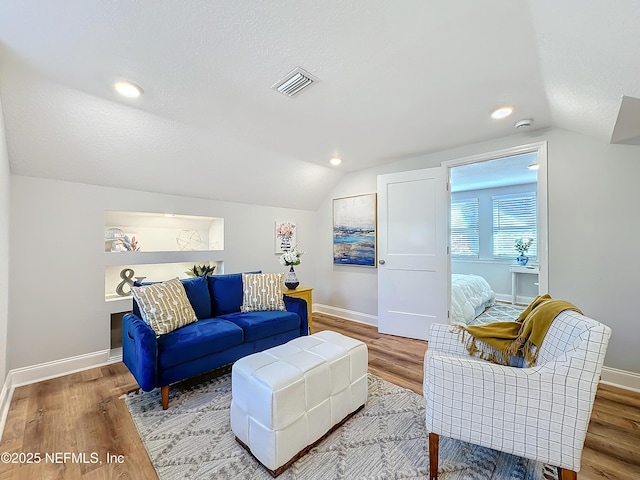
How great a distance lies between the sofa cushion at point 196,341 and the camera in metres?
2.00

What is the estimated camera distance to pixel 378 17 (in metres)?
1.35

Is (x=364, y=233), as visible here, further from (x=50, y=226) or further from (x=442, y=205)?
(x=50, y=226)

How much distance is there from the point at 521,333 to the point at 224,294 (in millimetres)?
2613

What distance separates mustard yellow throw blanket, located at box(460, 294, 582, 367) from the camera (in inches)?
58.1

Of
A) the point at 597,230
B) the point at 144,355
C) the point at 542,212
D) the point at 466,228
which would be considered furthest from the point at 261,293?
the point at 466,228

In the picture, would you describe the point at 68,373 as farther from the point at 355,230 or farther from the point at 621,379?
the point at 621,379

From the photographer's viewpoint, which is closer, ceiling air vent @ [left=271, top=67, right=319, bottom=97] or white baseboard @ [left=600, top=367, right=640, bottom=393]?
ceiling air vent @ [left=271, top=67, right=319, bottom=97]

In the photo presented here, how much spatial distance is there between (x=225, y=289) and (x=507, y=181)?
17.6ft

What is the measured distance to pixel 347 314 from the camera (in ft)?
14.2

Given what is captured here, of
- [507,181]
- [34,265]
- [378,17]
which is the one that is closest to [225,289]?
[34,265]

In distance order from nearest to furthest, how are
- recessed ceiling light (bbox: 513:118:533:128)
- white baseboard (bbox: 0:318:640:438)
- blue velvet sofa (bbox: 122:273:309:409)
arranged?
blue velvet sofa (bbox: 122:273:309:409), white baseboard (bbox: 0:318:640:438), recessed ceiling light (bbox: 513:118:533:128)

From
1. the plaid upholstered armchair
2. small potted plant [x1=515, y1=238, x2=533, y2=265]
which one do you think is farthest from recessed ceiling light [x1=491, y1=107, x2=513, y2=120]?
small potted plant [x1=515, y1=238, x2=533, y2=265]

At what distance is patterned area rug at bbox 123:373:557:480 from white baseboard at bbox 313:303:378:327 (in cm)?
196

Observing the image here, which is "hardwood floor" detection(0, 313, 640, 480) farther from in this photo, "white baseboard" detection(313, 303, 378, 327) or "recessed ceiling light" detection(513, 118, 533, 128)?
"recessed ceiling light" detection(513, 118, 533, 128)
